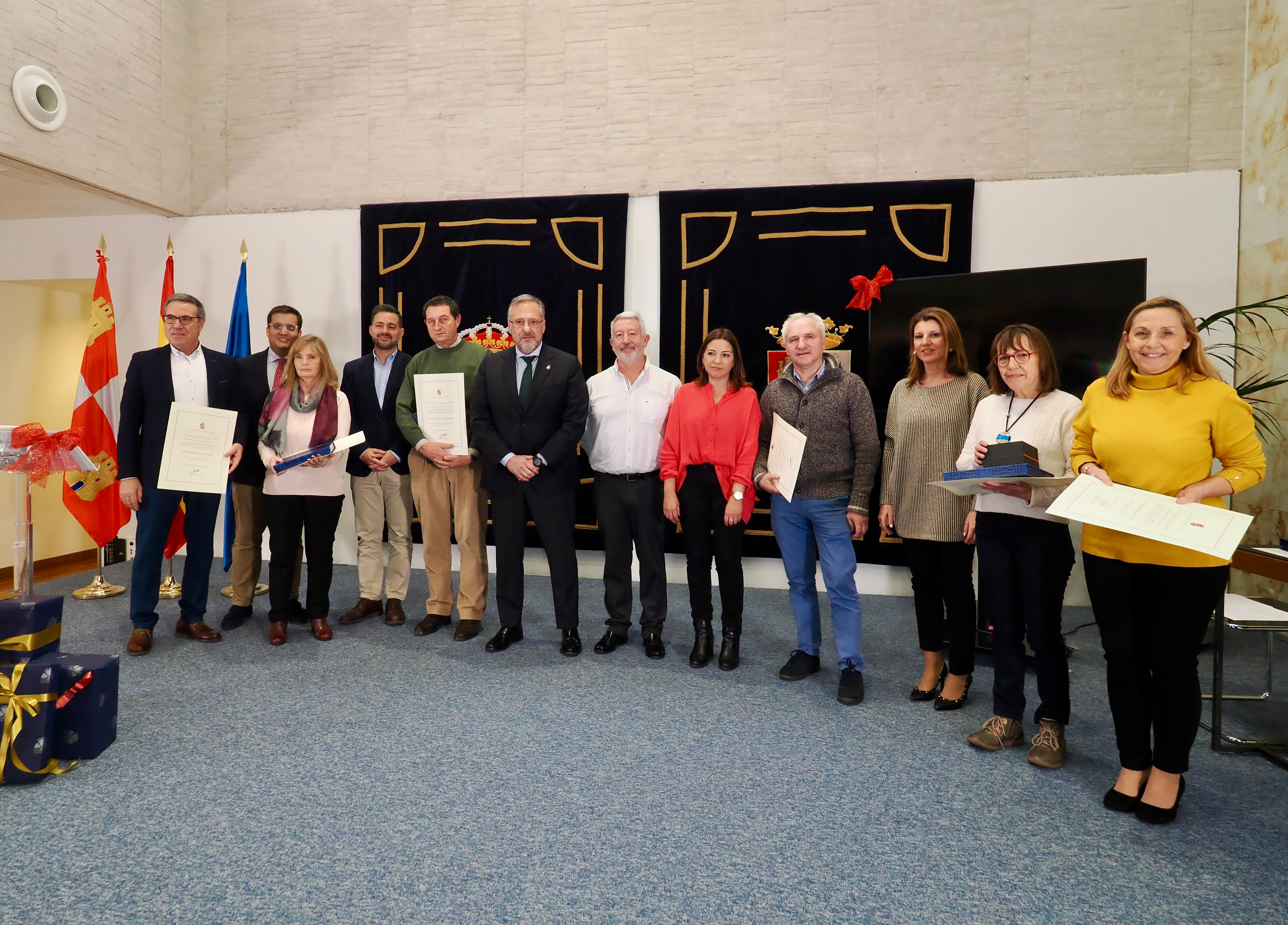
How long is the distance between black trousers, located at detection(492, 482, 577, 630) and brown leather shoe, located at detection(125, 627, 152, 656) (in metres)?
1.60

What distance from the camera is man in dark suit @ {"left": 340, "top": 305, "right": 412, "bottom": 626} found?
3.88 m

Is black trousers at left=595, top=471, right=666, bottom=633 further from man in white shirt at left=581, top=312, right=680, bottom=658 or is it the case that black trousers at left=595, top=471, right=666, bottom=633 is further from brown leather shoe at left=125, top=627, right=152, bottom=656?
brown leather shoe at left=125, top=627, right=152, bottom=656

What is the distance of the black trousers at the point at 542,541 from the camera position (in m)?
3.37

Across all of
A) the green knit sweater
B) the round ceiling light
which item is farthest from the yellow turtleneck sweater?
the round ceiling light

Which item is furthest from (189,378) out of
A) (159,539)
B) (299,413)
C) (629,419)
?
(629,419)

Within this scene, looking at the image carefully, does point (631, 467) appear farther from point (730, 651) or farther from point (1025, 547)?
point (1025, 547)

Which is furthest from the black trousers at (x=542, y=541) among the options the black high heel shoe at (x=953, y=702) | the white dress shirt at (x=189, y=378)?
the black high heel shoe at (x=953, y=702)

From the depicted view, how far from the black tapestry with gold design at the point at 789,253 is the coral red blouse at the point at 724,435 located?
168cm

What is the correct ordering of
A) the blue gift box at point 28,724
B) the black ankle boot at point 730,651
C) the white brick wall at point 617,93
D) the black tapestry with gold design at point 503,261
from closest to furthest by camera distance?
1. the blue gift box at point 28,724
2. the black ankle boot at point 730,651
3. the white brick wall at point 617,93
4. the black tapestry with gold design at point 503,261

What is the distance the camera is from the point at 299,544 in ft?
11.9

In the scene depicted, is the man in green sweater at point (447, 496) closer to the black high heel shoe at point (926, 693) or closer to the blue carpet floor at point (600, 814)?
the blue carpet floor at point (600, 814)

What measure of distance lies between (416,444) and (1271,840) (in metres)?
3.46

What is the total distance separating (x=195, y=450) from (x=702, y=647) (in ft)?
8.07

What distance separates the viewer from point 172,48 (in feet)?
16.7
